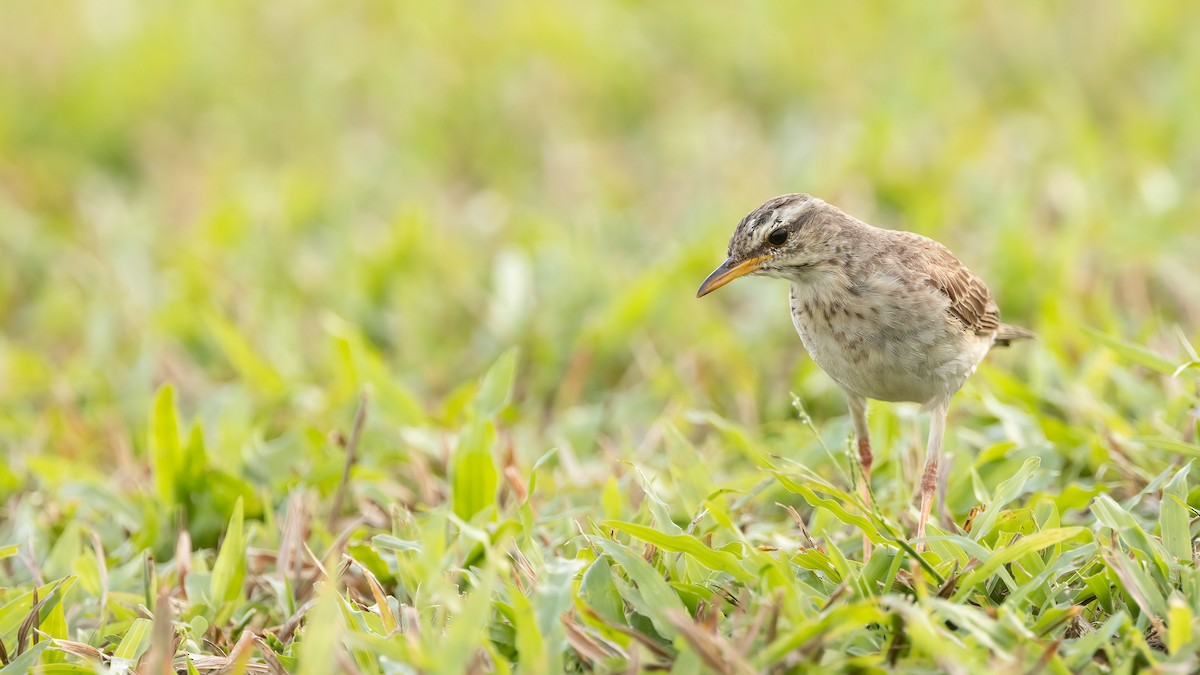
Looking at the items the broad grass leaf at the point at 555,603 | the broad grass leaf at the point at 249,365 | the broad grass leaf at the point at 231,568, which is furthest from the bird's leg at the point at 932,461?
the broad grass leaf at the point at 249,365

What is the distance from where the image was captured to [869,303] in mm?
4293

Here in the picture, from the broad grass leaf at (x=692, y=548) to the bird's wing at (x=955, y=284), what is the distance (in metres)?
1.24

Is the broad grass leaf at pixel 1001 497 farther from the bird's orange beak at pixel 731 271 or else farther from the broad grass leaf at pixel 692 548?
the bird's orange beak at pixel 731 271

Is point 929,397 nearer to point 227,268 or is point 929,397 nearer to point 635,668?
point 635,668

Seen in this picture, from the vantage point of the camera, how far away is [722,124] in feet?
31.3

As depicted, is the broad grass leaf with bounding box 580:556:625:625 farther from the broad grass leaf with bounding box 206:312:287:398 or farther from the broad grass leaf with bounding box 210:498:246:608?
the broad grass leaf with bounding box 206:312:287:398

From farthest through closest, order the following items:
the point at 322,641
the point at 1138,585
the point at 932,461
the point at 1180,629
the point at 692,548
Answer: the point at 932,461
the point at 692,548
the point at 1138,585
the point at 1180,629
the point at 322,641

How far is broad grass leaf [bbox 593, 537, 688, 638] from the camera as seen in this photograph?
360 cm

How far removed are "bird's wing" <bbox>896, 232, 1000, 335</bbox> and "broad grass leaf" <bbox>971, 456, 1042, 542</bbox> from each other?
610 mm

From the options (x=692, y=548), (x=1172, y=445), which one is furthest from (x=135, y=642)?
(x=1172, y=445)

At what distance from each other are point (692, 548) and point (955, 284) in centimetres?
141

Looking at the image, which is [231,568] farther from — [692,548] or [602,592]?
[692,548]

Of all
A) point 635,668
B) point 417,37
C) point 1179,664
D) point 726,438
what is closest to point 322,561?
point 635,668

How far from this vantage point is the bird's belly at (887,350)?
4.24 m
